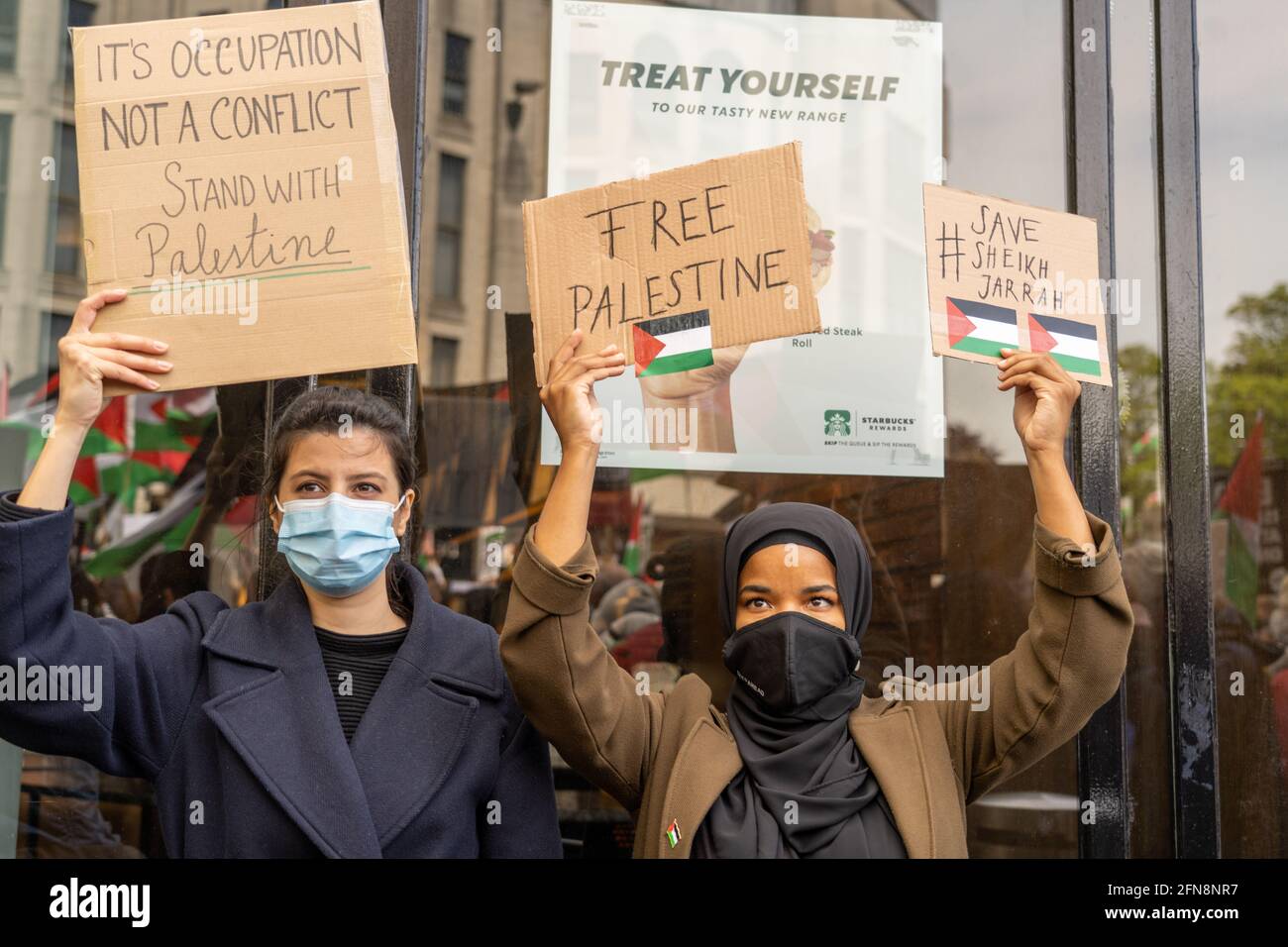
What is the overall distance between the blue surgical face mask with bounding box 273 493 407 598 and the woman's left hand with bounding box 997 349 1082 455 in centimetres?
143

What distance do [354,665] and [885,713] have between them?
3.81 ft

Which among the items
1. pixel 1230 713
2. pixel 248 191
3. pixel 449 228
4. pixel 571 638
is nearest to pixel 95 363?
pixel 248 191

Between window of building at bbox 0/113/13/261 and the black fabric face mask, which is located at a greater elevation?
window of building at bbox 0/113/13/261

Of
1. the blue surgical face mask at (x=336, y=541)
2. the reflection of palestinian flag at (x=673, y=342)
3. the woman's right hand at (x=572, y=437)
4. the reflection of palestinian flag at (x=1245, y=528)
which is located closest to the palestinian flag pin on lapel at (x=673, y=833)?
the woman's right hand at (x=572, y=437)

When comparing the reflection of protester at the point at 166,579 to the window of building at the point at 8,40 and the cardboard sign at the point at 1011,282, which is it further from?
the cardboard sign at the point at 1011,282

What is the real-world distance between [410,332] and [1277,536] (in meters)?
2.83

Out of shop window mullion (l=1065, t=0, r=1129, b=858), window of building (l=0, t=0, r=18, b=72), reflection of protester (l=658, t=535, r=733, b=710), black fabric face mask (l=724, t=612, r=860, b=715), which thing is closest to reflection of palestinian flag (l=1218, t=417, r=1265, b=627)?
shop window mullion (l=1065, t=0, r=1129, b=858)

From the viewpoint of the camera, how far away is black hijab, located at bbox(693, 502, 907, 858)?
2484mm

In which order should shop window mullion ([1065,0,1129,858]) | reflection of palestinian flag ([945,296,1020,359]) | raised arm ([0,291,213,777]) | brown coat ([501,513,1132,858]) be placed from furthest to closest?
shop window mullion ([1065,0,1129,858]) → reflection of palestinian flag ([945,296,1020,359]) → brown coat ([501,513,1132,858]) → raised arm ([0,291,213,777])

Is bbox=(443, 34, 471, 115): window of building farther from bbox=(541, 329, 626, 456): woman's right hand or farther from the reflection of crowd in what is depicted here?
the reflection of crowd

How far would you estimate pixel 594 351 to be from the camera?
2793 mm

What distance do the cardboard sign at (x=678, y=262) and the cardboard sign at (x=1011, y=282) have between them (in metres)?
0.37

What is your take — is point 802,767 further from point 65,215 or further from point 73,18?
point 73,18
